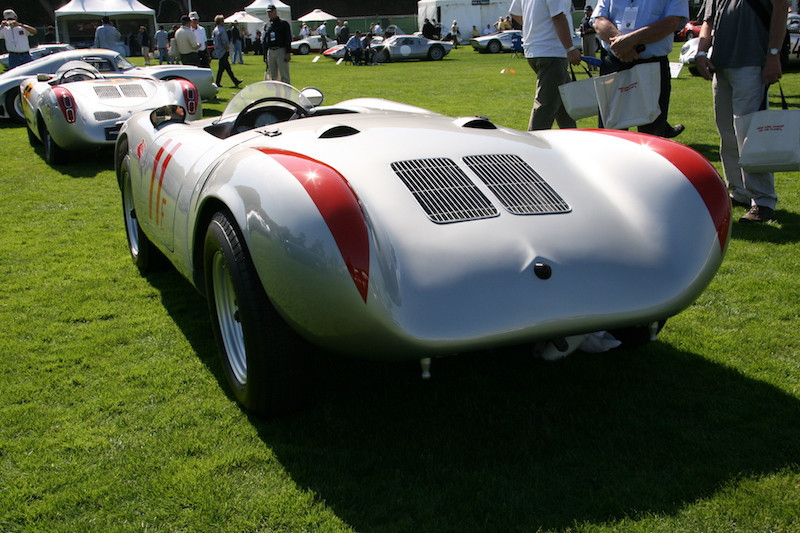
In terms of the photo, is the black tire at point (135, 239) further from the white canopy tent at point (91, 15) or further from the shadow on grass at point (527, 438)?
the white canopy tent at point (91, 15)

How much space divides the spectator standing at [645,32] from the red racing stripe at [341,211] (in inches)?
124

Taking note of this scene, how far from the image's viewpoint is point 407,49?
29.4 m

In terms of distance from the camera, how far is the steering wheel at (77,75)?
9.44m

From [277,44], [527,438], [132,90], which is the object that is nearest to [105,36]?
[277,44]

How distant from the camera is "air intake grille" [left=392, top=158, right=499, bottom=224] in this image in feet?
8.16

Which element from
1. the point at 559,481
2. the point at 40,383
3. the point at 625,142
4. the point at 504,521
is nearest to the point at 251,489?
the point at 504,521

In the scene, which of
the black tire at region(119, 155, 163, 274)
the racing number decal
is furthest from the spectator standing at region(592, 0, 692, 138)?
the black tire at region(119, 155, 163, 274)

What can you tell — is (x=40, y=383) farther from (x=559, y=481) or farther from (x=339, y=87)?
(x=339, y=87)

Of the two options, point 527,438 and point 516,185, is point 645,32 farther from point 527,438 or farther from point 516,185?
point 527,438

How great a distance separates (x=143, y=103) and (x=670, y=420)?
743cm

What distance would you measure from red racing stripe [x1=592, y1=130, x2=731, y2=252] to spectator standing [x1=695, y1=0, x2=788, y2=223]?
2474 millimetres

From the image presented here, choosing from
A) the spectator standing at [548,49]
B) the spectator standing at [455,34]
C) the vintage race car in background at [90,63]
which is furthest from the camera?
the spectator standing at [455,34]

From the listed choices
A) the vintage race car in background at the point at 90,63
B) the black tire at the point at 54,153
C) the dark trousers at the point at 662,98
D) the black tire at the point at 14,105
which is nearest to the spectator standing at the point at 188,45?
the vintage race car in background at the point at 90,63

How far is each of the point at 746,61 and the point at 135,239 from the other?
424 cm
